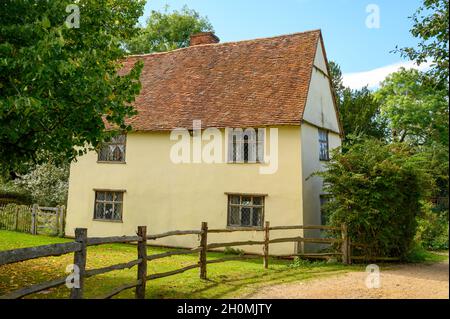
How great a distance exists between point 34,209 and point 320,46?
16.7 meters

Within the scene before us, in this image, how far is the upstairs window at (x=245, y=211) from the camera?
1730 centimetres

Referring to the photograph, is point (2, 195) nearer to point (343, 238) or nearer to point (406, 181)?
point (343, 238)

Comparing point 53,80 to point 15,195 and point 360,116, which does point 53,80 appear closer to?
point 15,195

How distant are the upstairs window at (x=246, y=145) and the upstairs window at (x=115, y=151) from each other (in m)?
5.62

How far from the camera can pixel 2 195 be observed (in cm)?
2806

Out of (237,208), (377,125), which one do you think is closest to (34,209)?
(237,208)

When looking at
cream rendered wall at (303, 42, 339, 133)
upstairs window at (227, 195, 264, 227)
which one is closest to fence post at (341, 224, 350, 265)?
upstairs window at (227, 195, 264, 227)

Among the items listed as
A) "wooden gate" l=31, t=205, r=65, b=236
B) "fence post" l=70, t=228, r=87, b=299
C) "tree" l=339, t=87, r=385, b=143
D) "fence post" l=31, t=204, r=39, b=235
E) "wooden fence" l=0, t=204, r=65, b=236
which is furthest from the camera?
"tree" l=339, t=87, r=385, b=143

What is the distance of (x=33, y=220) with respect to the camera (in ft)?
73.2

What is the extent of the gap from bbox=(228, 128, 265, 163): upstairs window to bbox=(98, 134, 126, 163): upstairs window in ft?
18.4

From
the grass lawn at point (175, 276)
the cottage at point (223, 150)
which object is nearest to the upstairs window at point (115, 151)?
the cottage at point (223, 150)

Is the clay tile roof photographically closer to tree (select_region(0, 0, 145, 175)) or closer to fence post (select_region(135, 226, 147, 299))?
→ tree (select_region(0, 0, 145, 175))

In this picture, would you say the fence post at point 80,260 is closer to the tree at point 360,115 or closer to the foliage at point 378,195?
the foliage at point 378,195

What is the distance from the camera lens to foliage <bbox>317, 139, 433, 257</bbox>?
1407 centimetres
